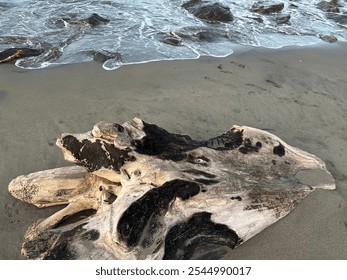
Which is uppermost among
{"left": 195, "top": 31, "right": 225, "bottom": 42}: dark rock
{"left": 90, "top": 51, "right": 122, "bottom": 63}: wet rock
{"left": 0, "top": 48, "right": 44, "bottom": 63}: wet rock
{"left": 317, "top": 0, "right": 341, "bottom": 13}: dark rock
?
{"left": 317, "top": 0, "right": 341, "bottom": 13}: dark rock

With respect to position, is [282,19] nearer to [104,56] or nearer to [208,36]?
[208,36]

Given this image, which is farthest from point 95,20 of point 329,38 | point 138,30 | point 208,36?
point 329,38

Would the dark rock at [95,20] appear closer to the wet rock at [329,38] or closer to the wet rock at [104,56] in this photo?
the wet rock at [104,56]

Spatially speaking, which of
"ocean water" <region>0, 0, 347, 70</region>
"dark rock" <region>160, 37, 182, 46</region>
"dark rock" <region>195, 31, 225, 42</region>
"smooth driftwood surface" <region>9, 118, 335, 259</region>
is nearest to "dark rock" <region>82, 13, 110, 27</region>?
"ocean water" <region>0, 0, 347, 70</region>

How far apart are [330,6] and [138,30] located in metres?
6.11

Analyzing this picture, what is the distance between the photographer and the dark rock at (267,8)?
10.4 meters

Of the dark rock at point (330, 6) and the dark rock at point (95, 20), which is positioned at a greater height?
the dark rock at point (330, 6)

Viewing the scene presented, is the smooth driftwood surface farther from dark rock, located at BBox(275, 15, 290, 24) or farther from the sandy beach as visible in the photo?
dark rock, located at BBox(275, 15, 290, 24)

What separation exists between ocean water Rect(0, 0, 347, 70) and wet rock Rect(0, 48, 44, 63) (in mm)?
121

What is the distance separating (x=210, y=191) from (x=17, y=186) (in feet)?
6.17

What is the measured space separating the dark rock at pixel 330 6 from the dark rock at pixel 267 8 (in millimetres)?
1494

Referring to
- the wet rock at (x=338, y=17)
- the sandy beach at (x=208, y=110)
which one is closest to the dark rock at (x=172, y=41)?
the sandy beach at (x=208, y=110)

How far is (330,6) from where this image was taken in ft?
37.0

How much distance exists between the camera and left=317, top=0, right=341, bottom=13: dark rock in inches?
436
